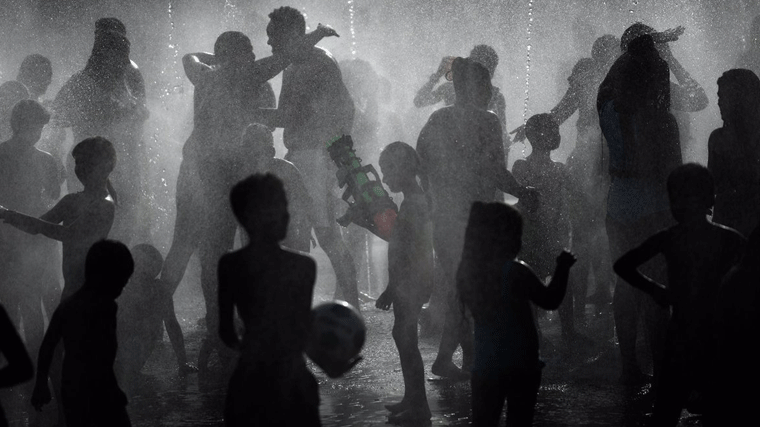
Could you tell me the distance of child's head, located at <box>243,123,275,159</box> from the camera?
21.2 ft

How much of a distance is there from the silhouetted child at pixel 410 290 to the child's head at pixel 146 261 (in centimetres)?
216

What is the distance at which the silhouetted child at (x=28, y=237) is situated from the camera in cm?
630

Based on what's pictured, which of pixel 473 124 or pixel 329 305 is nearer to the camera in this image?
pixel 329 305

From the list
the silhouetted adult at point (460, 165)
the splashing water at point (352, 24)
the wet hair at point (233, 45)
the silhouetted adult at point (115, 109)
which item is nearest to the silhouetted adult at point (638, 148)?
the silhouetted adult at point (460, 165)

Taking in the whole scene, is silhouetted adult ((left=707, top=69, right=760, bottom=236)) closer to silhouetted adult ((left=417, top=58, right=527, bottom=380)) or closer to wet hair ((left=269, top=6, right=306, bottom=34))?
silhouetted adult ((left=417, top=58, right=527, bottom=380))

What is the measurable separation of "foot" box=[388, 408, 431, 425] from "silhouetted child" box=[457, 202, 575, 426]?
1.04m

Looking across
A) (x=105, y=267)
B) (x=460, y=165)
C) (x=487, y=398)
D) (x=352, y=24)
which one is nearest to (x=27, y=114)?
(x=460, y=165)

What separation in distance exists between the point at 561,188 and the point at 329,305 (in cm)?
404

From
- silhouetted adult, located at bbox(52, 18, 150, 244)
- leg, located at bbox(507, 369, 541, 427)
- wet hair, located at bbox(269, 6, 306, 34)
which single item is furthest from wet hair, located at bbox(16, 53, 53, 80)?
leg, located at bbox(507, 369, 541, 427)

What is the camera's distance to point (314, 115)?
24.1 feet

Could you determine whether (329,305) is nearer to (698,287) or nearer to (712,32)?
(698,287)

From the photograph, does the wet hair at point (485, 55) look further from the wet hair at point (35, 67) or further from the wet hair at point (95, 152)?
the wet hair at point (35, 67)

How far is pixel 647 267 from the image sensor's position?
536 centimetres

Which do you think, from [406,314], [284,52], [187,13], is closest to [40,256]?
[284,52]
